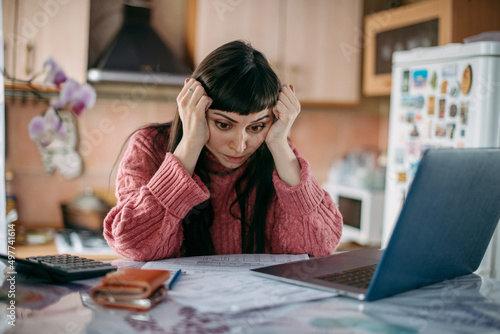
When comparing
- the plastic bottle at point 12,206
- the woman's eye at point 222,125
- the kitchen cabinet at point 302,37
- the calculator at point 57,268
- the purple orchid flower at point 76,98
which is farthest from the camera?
the kitchen cabinet at point 302,37

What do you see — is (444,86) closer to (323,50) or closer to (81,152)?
(323,50)

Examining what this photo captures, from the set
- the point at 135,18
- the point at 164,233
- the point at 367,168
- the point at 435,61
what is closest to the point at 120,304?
the point at 164,233

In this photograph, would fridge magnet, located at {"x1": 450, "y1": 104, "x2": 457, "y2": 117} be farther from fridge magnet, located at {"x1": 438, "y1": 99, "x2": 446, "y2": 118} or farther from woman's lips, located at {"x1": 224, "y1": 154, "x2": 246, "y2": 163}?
woman's lips, located at {"x1": 224, "y1": 154, "x2": 246, "y2": 163}

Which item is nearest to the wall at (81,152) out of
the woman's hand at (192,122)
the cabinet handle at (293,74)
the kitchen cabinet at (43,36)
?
the kitchen cabinet at (43,36)

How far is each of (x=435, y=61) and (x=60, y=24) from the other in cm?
164

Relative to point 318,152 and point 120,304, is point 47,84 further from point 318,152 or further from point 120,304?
point 120,304

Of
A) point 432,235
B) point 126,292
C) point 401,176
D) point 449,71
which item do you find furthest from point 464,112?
point 126,292

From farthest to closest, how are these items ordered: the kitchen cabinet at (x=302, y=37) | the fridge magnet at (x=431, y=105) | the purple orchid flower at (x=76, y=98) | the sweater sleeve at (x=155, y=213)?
1. the kitchen cabinet at (x=302, y=37)
2. the purple orchid flower at (x=76, y=98)
3. the fridge magnet at (x=431, y=105)
4. the sweater sleeve at (x=155, y=213)

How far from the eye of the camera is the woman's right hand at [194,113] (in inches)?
44.3

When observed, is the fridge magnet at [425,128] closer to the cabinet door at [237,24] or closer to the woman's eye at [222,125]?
the cabinet door at [237,24]

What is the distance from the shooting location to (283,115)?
1.20 meters

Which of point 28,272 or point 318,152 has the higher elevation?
point 318,152

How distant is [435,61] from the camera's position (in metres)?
2.11

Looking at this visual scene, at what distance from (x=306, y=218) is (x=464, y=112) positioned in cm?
111
